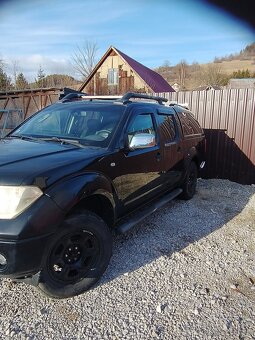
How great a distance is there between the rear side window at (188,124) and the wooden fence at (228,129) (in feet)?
5.92

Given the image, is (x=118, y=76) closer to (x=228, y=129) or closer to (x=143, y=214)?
(x=228, y=129)

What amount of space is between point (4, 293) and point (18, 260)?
0.79 metres

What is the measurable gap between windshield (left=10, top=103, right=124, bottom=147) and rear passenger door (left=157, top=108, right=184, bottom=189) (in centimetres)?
103

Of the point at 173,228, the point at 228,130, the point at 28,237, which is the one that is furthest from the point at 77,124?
the point at 228,130

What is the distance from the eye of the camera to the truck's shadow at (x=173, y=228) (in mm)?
3785

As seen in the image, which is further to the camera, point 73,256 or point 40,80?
point 40,80

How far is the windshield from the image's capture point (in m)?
3.75

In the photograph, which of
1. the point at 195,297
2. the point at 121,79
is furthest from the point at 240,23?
the point at 121,79

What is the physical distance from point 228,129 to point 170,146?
3704mm

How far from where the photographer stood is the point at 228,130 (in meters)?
8.12

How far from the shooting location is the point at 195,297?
10.1 feet

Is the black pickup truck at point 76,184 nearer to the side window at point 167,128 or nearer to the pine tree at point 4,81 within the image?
the side window at point 167,128

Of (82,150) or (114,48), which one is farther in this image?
(114,48)

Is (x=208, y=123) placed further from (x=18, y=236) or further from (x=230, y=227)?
(x=18, y=236)
